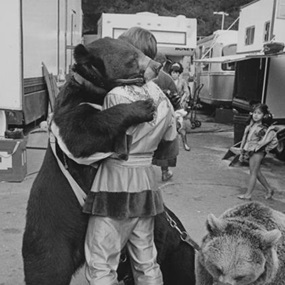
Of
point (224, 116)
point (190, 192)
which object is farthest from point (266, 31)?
point (224, 116)

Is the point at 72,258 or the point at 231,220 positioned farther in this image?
the point at 231,220

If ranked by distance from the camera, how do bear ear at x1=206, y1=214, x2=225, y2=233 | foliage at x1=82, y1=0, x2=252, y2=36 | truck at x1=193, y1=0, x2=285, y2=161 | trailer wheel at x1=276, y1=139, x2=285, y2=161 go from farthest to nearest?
1. foliage at x1=82, y1=0, x2=252, y2=36
2. trailer wheel at x1=276, y1=139, x2=285, y2=161
3. truck at x1=193, y1=0, x2=285, y2=161
4. bear ear at x1=206, y1=214, x2=225, y2=233

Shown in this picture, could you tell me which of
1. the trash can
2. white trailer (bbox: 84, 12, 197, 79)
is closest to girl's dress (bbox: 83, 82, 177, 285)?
the trash can

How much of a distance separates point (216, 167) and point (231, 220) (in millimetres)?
5832

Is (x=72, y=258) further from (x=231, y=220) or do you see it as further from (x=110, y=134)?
(x=231, y=220)

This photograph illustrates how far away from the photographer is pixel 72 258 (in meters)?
2.49

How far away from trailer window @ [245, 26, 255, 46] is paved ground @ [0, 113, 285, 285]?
2813 mm

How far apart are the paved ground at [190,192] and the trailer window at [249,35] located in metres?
2.81

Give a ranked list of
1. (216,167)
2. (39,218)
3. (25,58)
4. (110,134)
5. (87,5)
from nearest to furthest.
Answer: (110,134), (39,218), (25,58), (216,167), (87,5)

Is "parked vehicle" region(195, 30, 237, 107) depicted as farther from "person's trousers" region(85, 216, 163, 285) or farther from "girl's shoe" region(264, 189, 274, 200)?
"person's trousers" region(85, 216, 163, 285)

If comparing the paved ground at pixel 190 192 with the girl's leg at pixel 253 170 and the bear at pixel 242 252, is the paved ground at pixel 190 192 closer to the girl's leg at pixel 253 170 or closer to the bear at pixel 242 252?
the girl's leg at pixel 253 170

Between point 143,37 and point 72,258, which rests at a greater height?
point 143,37

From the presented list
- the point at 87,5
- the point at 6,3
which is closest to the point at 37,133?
the point at 6,3

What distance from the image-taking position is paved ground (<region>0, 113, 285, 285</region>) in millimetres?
4461
